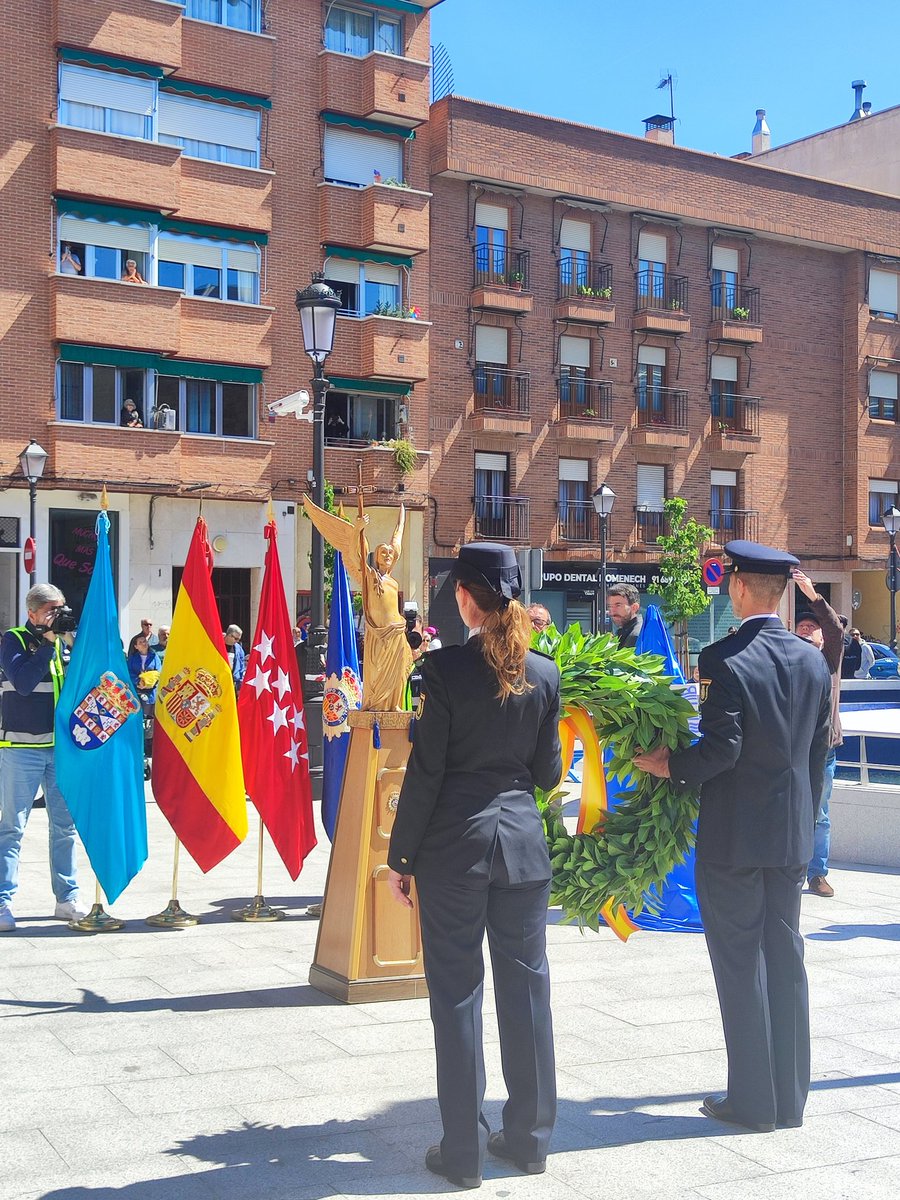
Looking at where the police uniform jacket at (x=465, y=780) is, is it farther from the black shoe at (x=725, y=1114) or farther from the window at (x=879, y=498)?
the window at (x=879, y=498)

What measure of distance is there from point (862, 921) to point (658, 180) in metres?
31.1

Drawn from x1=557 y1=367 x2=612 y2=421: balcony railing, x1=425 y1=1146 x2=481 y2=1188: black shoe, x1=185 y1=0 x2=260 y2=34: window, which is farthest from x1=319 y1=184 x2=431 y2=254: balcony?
x1=425 y1=1146 x2=481 y2=1188: black shoe

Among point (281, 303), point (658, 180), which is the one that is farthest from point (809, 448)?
point (281, 303)

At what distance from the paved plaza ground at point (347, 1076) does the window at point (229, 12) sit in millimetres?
24836

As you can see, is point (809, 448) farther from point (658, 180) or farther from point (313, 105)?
point (313, 105)

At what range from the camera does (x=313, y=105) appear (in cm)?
2992

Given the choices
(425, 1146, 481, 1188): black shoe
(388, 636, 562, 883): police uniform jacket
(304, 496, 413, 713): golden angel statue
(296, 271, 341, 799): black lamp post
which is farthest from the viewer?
(296, 271, 341, 799): black lamp post

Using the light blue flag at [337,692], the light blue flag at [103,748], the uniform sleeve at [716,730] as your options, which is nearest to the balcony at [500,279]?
the light blue flag at [337,692]

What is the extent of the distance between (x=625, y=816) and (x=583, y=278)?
3148 cm

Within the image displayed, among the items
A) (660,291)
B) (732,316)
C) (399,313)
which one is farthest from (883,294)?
(399,313)

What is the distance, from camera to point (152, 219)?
27.1m

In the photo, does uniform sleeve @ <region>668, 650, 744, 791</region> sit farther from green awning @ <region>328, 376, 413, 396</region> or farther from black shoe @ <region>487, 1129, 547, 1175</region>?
green awning @ <region>328, 376, 413, 396</region>

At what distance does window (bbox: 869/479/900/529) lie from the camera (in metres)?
40.9

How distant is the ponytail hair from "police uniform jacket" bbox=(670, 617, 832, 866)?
2.50 ft
